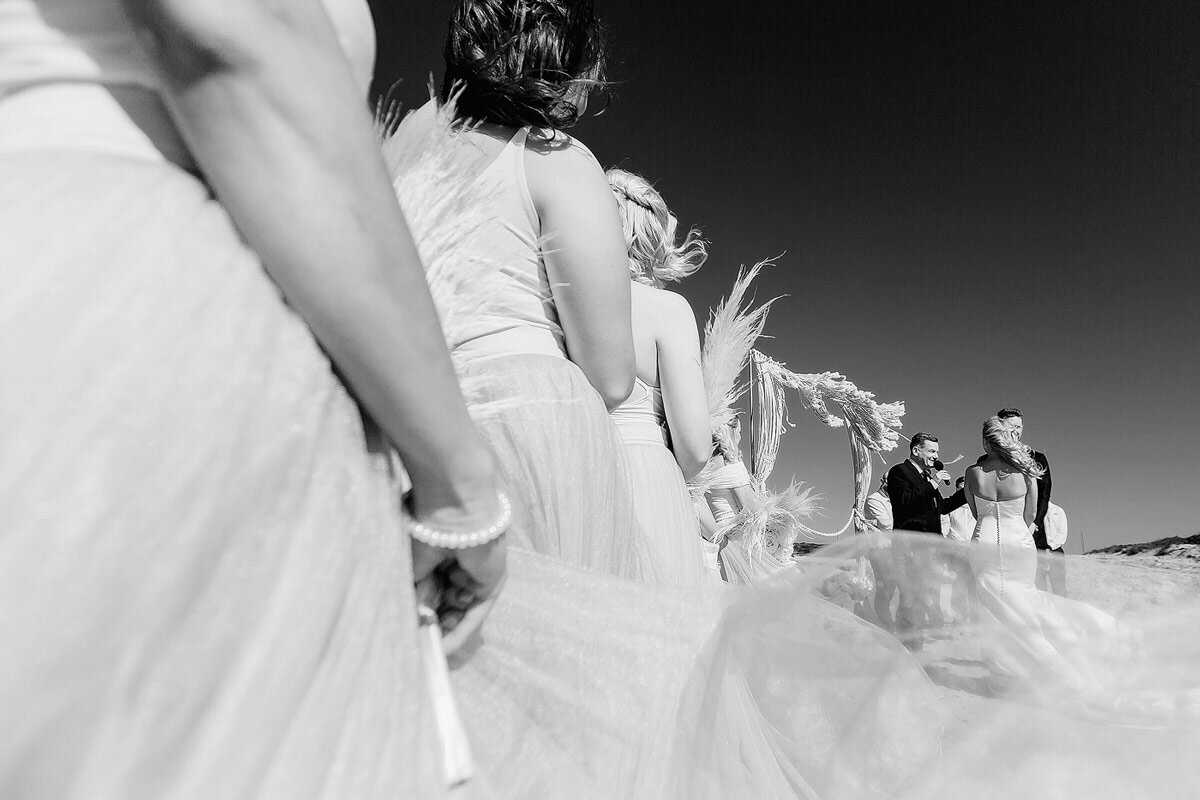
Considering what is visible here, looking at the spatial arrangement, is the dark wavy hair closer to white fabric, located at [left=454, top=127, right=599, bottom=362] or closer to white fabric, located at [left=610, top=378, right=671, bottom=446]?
white fabric, located at [left=454, top=127, right=599, bottom=362]

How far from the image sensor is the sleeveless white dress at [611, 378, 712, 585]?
1.93 metres

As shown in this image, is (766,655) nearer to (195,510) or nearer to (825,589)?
(825,589)

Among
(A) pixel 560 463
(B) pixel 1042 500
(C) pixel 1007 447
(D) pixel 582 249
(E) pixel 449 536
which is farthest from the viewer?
(B) pixel 1042 500

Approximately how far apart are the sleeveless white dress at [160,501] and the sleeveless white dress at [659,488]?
1288 millimetres

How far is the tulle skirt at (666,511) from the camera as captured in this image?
6.31ft

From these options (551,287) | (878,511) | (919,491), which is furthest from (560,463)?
(878,511)

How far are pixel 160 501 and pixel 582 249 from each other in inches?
36.0

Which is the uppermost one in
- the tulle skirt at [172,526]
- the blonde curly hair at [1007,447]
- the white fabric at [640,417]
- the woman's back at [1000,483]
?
the tulle skirt at [172,526]

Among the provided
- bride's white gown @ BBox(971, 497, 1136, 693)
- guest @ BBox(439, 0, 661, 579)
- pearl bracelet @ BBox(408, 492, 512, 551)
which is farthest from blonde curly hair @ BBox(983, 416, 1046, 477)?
pearl bracelet @ BBox(408, 492, 512, 551)

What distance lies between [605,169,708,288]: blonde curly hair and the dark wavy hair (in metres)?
0.91

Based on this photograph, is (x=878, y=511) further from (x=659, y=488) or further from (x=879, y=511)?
(x=659, y=488)

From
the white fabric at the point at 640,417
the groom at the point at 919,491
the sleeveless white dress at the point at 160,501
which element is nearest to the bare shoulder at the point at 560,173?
the sleeveless white dress at the point at 160,501

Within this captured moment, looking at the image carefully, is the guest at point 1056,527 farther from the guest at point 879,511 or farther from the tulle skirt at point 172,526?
the tulle skirt at point 172,526

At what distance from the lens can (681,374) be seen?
6.98 ft
